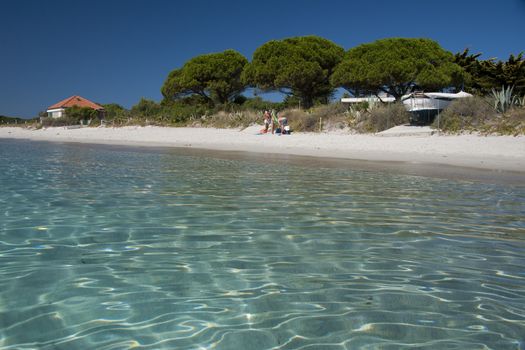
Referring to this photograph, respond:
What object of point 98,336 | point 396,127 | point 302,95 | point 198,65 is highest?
point 198,65

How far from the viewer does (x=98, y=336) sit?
96.5 inches

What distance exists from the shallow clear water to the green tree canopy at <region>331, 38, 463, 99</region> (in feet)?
79.6

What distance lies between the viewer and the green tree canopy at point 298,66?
111ft

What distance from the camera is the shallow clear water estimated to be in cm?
251

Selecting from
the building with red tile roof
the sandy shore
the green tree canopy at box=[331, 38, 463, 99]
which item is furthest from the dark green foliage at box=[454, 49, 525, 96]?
the building with red tile roof

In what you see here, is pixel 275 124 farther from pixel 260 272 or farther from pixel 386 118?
pixel 260 272

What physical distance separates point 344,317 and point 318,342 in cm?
36

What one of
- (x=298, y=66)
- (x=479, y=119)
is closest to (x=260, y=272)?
(x=479, y=119)

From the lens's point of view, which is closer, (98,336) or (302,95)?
(98,336)

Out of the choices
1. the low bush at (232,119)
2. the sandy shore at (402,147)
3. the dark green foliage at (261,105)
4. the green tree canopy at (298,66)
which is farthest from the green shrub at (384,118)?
the dark green foliage at (261,105)

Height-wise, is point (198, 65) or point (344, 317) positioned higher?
point (198, 65)

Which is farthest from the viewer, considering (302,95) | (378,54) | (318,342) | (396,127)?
(302,95)

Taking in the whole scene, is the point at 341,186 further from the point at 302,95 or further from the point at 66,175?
the point at 302,95

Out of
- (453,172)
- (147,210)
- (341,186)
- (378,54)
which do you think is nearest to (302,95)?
(378,54)
